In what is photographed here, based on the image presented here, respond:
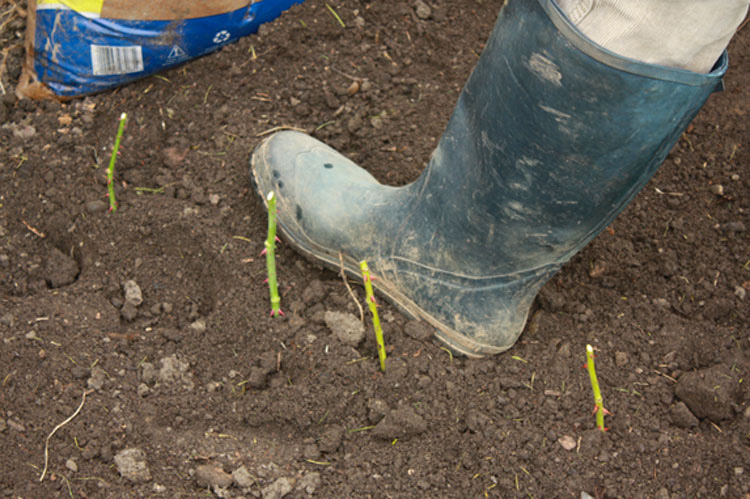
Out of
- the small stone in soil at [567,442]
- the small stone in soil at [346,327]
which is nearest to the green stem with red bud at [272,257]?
the small stone in soil at [346,327]

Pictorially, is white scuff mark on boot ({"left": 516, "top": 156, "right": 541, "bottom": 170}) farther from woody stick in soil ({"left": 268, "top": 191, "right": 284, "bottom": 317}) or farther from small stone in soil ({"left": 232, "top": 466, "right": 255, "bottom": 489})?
small stone in soil ({"left": 232, "top": 466, "right": 255, "bottom": 489})

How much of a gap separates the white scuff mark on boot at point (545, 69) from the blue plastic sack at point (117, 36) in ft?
3.82

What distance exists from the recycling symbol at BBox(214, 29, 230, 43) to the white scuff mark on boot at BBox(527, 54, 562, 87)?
3.95ft

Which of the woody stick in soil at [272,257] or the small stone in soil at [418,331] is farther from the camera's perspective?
the small stone in soil at [418,331]

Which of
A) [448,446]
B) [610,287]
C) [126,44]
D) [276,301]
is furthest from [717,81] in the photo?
[126,44]

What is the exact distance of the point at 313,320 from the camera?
5.31 feet

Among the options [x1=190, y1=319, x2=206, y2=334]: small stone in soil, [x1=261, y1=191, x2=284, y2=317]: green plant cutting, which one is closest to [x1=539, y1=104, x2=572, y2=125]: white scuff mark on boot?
[x1=261, y1=191, x2=284, y2=317]: green plant cutting

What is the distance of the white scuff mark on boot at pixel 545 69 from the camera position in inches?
44.3

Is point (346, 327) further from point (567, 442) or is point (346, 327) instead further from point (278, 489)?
point (567, 442)

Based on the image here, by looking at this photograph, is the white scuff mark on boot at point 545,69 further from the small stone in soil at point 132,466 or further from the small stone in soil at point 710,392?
the small stone in soil at point 132,466

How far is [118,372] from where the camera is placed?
150 cm

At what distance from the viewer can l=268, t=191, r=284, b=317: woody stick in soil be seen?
1.45m

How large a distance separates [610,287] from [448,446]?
0.63m

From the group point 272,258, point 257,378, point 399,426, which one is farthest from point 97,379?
point 399,426
